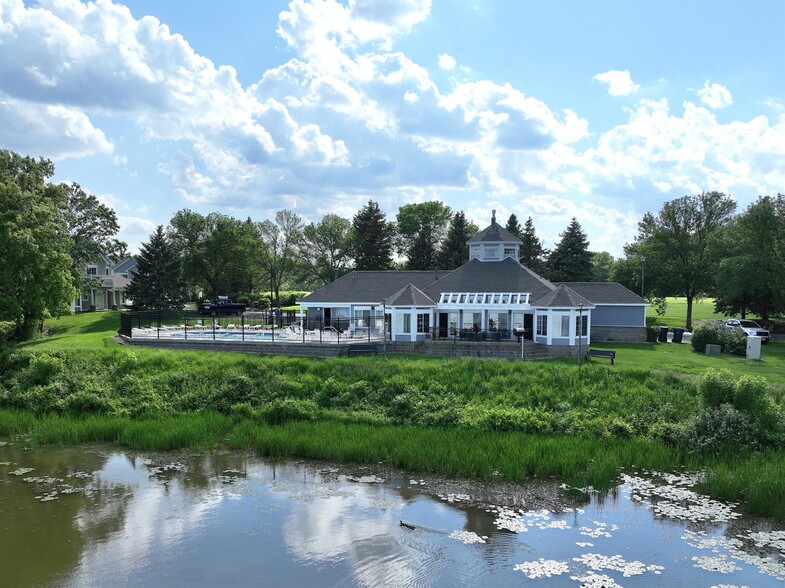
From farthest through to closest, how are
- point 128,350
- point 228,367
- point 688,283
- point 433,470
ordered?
point 688,283
point 128,350
point 228,367
point 433,470

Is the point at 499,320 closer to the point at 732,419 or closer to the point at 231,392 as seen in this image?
the point at 231,392

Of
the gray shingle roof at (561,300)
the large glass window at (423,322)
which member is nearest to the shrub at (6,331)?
the large glass window at (423,322)

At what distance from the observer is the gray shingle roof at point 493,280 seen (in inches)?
1350

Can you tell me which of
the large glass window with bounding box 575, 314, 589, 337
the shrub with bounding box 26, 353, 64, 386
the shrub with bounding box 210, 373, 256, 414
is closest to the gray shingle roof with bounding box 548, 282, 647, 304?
the large glass window with bounding box 575, 314, 589, 337

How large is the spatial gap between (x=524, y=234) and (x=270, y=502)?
49611 mm

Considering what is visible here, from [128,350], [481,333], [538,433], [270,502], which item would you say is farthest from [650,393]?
[128,350]

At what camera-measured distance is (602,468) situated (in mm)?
15219

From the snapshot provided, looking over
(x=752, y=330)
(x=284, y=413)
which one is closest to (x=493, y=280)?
(x=752, y=330)

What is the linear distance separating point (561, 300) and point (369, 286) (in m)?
12.5

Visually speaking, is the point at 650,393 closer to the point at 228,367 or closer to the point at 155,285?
the point at 228,367

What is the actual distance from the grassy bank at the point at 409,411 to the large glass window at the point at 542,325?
16.1 feet

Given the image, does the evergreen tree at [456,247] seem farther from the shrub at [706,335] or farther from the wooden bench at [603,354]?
the wooden bench at [603,354]

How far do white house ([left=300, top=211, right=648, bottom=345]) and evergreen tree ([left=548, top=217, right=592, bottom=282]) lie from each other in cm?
1339

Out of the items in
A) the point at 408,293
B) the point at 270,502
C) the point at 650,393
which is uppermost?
the point at 408,293
